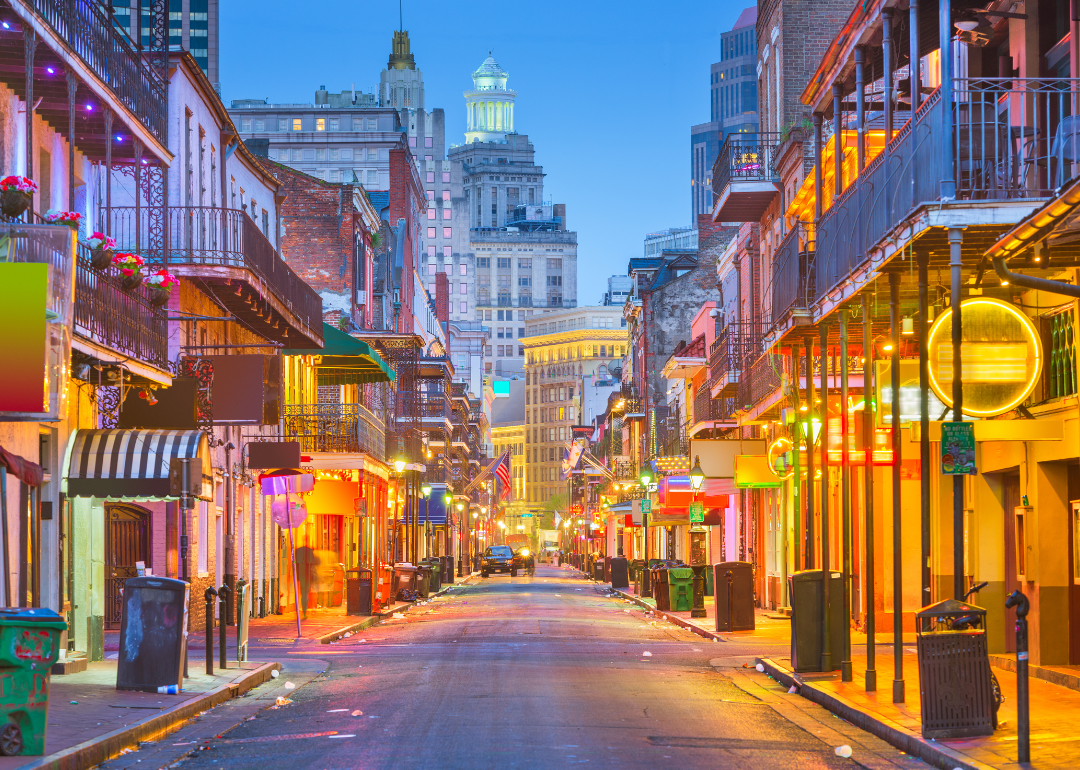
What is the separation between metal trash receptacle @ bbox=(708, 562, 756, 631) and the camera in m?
26.1

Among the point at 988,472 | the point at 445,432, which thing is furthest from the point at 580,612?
the point at 445,432

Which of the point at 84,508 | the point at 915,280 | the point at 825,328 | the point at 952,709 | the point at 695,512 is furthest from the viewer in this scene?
the point at 695,512

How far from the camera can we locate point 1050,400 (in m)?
16.9

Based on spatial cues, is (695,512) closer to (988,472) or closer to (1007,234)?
(988,472)

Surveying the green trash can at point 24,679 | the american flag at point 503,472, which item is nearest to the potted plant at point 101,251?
the green trash can at point 24,679

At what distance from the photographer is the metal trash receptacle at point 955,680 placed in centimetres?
1130

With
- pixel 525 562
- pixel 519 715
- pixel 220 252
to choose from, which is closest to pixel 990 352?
pixel 519 715

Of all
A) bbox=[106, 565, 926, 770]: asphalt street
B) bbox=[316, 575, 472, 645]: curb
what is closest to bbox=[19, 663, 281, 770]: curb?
bbox=[106, 565, 926, 770]: asphalt street

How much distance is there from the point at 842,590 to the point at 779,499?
19.3m

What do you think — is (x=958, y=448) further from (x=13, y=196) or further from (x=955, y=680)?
(x=13, y=196)

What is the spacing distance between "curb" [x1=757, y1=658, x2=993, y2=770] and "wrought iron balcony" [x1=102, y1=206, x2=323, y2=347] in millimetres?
12009

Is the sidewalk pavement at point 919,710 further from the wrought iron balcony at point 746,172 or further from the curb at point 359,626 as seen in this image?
the wrought iron balcony at point 746,172

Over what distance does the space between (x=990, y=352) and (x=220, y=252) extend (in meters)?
14.7

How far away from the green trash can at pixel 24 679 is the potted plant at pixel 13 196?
527 cm
